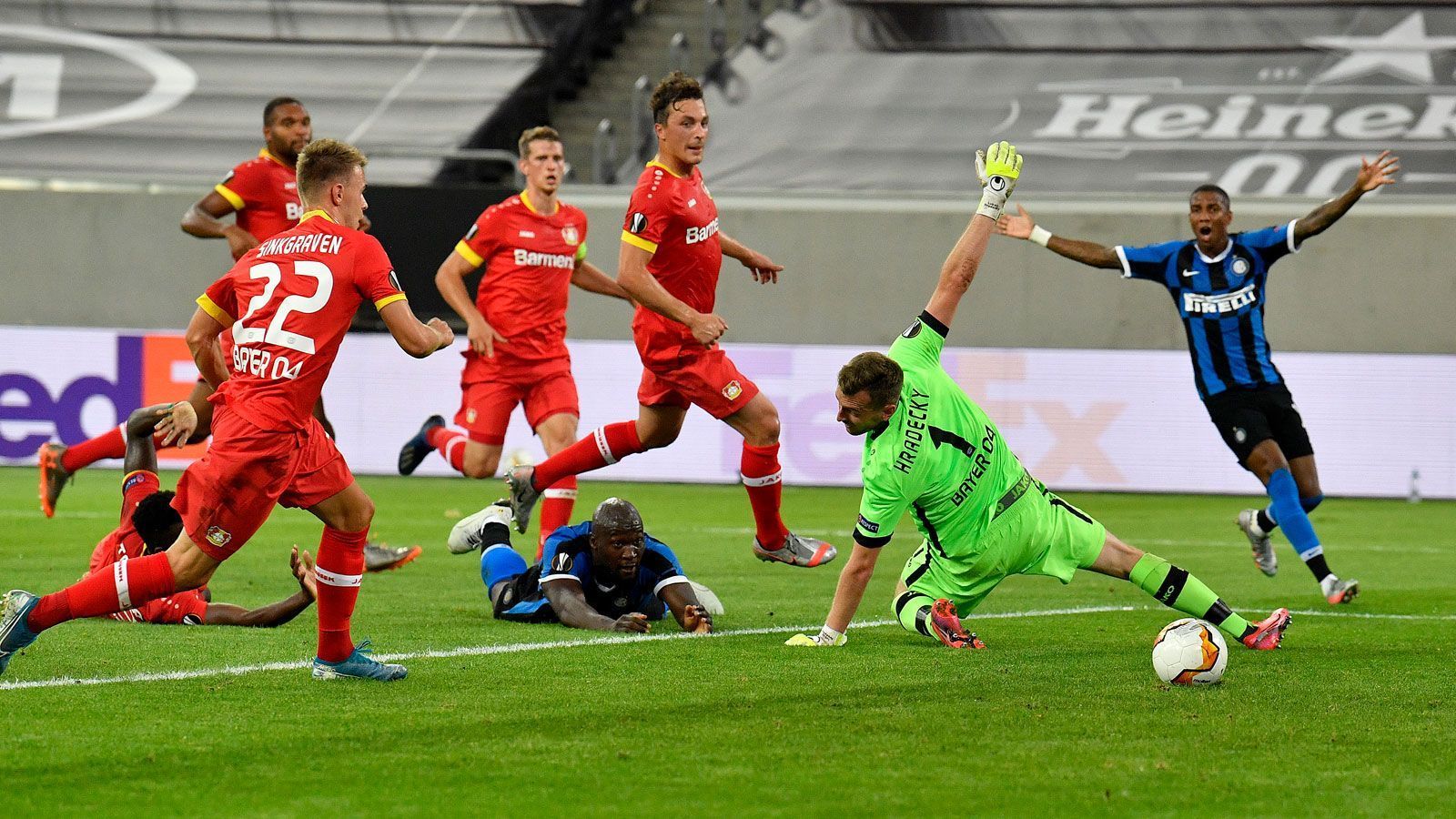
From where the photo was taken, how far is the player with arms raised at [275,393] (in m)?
5.80

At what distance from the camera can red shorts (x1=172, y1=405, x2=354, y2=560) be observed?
581cm

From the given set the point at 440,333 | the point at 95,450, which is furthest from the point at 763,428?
the point at 95,450

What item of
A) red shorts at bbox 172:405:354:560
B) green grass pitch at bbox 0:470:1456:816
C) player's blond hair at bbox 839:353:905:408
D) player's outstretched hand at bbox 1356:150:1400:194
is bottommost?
green grass pitch at bbox 0:470:1456:816

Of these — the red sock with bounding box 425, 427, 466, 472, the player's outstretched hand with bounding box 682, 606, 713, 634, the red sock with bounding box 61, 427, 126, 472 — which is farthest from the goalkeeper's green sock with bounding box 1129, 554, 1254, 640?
the red sock with bounding box 61, 427, 126, 472

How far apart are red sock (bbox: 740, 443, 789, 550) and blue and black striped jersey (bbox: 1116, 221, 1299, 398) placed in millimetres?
2469

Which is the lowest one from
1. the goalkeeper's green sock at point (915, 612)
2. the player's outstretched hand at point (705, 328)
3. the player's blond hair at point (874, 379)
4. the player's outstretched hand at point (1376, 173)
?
the goalkeeper's green sock at point (915, 612)

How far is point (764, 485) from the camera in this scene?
8.88 m

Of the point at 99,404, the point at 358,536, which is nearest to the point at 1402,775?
the point at 358,536

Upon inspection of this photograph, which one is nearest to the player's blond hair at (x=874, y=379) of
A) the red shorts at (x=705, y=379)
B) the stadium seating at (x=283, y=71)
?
the red shorts at (x=705, y=379)

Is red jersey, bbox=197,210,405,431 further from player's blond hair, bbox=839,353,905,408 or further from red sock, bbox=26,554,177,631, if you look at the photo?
player's blond hair, bbox=839,353,905,408

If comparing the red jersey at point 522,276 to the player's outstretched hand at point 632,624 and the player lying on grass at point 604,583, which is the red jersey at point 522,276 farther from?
the player's outstretched hand at point 632,624

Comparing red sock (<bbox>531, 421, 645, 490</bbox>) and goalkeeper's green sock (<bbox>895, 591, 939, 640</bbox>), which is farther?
red sock (<bbox>531, 421, 645, 490</bbox>)

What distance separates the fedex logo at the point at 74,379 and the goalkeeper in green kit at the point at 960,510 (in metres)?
12.0

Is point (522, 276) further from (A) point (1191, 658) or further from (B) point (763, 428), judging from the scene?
(A) point (1191, 658)
